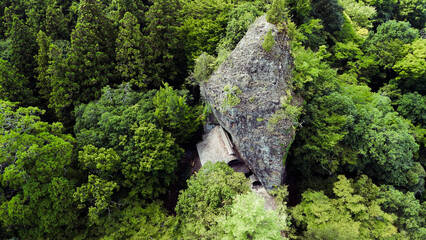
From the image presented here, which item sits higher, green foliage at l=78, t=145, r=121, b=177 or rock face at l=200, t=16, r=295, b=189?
rock face at l=200, t=16, r=295, b=189

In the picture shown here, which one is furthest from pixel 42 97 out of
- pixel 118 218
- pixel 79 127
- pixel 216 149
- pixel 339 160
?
pixel 339 160

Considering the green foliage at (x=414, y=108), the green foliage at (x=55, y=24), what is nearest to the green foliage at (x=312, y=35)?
the green foliage at (x=414, y=108)

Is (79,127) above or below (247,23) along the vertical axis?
below

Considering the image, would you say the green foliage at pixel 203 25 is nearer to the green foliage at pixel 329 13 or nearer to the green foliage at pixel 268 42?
the green foliage at pixel 268 42

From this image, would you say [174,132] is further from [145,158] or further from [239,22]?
[239,22]

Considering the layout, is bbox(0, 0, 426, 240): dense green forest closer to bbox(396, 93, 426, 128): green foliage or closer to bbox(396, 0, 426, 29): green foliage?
bbox(396, 93, 426, 128): green foliage

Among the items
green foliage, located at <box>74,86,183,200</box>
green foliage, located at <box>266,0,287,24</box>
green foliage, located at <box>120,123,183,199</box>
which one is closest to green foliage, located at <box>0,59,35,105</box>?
green foliage, located at <box>74,86,183,200</box>

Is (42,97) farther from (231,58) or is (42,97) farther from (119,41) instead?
(231,58)
